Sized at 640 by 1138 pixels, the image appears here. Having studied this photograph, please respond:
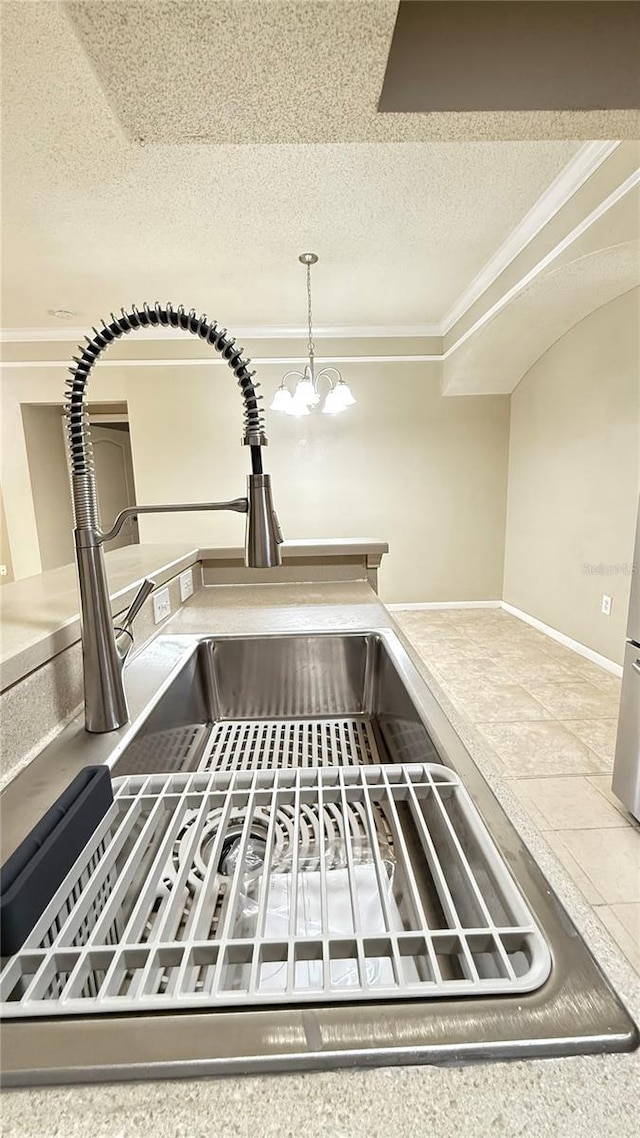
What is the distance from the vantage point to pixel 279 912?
53 cm

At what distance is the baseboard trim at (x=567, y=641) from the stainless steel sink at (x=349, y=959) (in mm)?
2859

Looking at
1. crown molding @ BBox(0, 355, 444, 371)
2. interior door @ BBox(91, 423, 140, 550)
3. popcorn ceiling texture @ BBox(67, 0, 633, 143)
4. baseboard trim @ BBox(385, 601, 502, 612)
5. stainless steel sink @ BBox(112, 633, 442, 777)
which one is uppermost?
crown molding @ BBox(0, 355, 444, 371)

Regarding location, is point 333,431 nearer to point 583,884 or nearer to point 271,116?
point 271,116

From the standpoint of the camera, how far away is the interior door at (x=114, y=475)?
5148mm

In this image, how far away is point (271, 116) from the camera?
3.62 feet

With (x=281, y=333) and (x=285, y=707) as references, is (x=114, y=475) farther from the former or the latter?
(x=285, y=707)

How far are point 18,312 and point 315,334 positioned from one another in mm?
2494

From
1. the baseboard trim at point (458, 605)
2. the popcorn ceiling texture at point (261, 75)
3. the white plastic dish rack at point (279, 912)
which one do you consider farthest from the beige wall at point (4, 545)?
the white plastic dish rack at point (279, 912)

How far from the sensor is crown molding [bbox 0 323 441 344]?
4285mm

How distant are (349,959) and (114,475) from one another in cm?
576

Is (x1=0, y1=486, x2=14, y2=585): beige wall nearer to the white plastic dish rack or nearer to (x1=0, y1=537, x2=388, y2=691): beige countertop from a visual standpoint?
(x1=0, y1=537, x2=388, y2=691): beige countertop

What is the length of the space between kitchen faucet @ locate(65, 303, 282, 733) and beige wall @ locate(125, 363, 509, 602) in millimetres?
3632

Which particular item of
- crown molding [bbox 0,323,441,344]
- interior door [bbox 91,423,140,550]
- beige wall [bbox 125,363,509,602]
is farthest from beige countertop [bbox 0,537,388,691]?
interior door [bbox 91,423,140,550]

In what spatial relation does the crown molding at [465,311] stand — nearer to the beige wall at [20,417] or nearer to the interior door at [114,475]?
the beige wall at [20,417]
